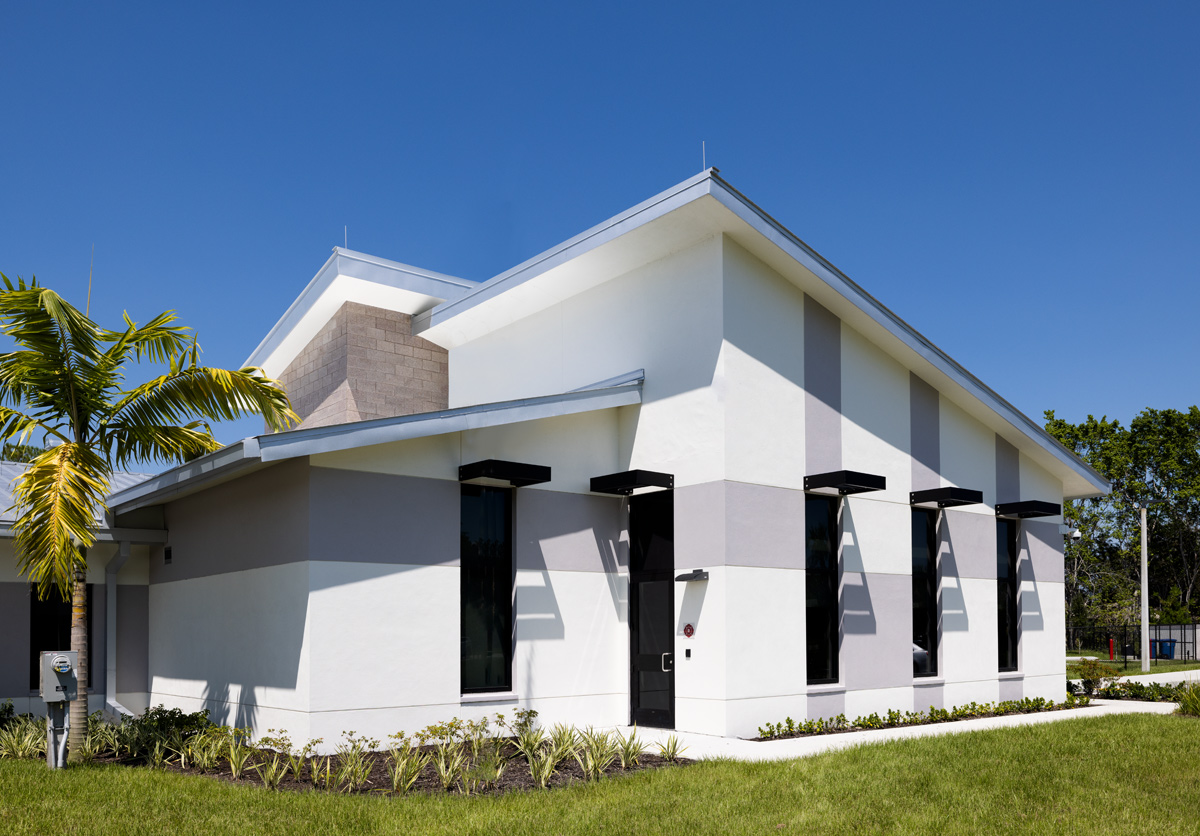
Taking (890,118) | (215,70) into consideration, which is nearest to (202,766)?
(215,70)

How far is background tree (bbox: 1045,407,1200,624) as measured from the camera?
45094mm

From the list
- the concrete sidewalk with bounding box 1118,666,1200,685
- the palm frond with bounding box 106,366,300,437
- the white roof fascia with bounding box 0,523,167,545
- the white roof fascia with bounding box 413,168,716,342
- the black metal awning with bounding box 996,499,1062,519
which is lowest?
the concrete sidewalk with bounding box 1118,666,1200,685

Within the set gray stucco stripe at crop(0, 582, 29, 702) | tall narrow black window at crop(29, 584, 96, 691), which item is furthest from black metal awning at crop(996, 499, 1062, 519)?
gray stucco stripe at crop(0, 582, 29, 702)

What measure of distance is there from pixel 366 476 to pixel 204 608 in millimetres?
4030

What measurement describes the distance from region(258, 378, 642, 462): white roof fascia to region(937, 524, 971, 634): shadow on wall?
6031 mm

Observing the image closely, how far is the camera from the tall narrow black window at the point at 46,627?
14.7 meters

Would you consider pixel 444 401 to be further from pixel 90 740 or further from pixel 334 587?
pixel 90 740

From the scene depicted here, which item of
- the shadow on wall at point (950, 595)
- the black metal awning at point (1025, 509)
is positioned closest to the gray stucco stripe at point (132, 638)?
the shadow on wall at point (950, 595)

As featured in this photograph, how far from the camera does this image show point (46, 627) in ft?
49.0

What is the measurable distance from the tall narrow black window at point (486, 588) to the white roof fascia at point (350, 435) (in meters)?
1.15

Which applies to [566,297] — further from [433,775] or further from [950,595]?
[433,775]

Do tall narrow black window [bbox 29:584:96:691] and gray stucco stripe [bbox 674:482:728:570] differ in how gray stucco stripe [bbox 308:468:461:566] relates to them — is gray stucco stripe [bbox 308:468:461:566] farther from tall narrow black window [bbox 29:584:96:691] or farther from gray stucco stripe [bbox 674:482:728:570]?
tall narrow black window [bbox 29:584:96:691]

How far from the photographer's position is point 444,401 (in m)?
18.7

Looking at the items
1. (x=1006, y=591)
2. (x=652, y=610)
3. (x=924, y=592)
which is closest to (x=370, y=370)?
(x=652, y=610)
